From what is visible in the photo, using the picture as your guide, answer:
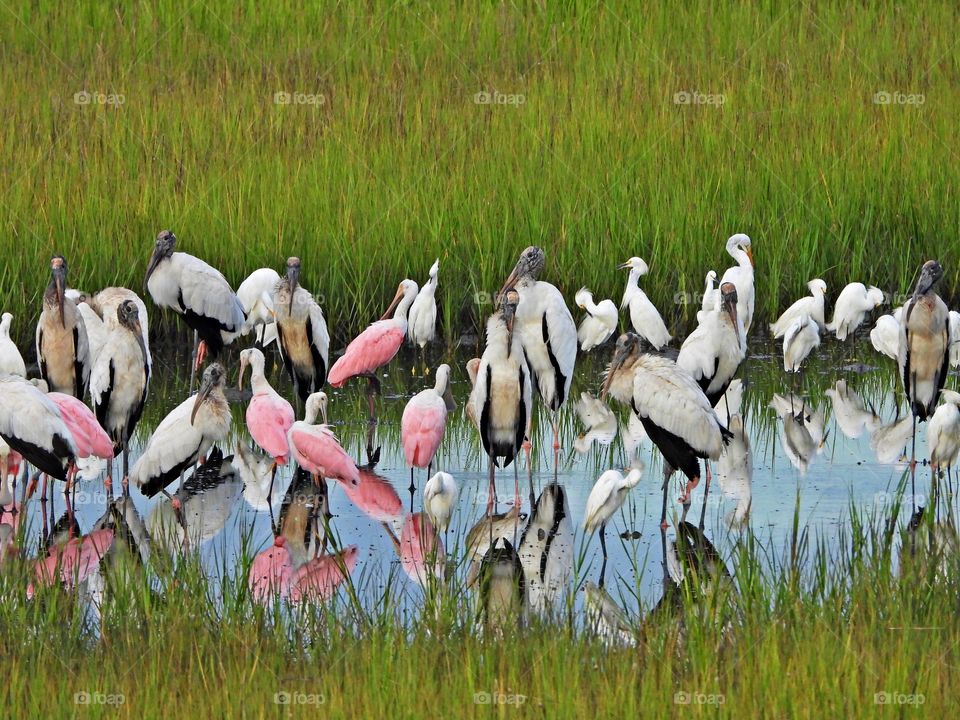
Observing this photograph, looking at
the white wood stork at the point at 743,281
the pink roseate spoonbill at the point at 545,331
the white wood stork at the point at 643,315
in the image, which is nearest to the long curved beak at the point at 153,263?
the pink roseate spoonbill at the point at 545,331

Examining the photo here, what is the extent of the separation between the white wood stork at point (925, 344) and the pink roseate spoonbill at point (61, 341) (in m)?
4.27

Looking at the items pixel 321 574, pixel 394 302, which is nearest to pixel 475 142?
pixel 394 302

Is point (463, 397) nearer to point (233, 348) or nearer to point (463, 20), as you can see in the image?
point (233, 348)

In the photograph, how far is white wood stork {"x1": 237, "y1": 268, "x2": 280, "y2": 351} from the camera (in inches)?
413

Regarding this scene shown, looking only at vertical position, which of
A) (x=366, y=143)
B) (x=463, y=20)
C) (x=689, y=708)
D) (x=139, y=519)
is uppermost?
(x=463, y=20)

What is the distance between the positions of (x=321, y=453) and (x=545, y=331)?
5.23ft

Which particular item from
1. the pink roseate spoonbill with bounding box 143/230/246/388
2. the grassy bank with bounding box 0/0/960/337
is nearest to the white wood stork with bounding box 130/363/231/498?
the pink roseate spoonbill with bounding box 143/230/246/388

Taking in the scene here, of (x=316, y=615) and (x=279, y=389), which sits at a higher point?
(x=279, y=389)

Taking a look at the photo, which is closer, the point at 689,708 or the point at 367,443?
the point at 689,708

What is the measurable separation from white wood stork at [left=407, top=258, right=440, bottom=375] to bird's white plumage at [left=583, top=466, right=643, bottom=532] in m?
3.40

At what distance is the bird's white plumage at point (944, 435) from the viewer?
7691 mm

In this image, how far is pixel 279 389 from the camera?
10.2 meters

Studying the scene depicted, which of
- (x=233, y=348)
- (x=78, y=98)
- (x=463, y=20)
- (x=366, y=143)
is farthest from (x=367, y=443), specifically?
(x=463, y=20)

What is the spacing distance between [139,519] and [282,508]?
0.66 metres
